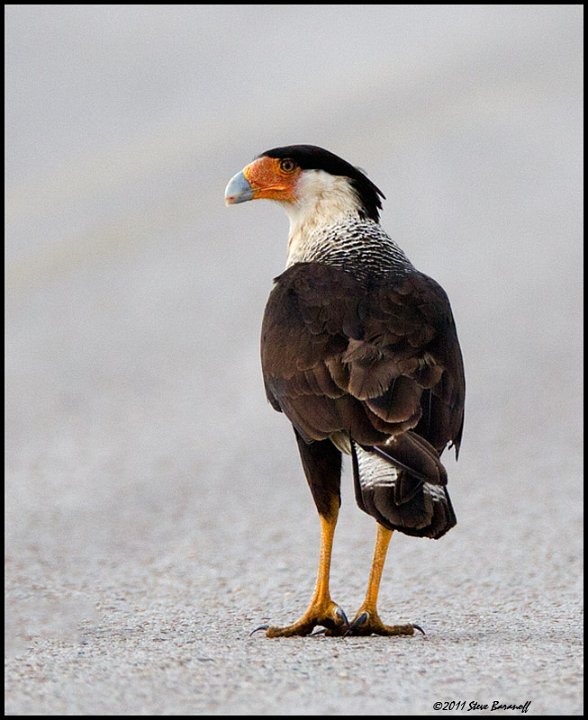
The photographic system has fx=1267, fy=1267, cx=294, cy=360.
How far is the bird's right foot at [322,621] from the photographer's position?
18.2 ft

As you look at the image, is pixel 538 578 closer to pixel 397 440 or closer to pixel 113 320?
pixel 397 440

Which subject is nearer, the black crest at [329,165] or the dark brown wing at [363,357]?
the dark brown wing at [363,357]

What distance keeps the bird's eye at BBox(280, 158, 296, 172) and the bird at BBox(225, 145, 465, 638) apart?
46cm

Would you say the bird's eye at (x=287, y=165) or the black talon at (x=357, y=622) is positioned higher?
the bird's eye at (x=287, y=165)

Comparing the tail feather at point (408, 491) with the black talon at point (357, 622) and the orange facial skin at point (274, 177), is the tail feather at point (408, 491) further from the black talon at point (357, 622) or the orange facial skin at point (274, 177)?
the orange facial skin at point (274, 177)

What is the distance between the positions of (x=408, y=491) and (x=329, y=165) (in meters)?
2.35

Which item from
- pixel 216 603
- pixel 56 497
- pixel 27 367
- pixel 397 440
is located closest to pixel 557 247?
pixel 27 367

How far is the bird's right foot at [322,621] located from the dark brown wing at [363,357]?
0.78 metres

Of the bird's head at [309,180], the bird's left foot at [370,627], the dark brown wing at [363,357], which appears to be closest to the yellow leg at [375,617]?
the bird's left foot at [370,627]

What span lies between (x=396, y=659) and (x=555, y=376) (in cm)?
770

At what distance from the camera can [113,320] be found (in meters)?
14.0

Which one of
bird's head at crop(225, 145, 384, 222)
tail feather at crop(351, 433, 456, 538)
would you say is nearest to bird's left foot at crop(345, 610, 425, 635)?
tail feather at crop(351, 433, 456, 538)

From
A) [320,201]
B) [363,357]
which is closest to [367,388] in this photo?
[363,357]

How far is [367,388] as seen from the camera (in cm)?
519
